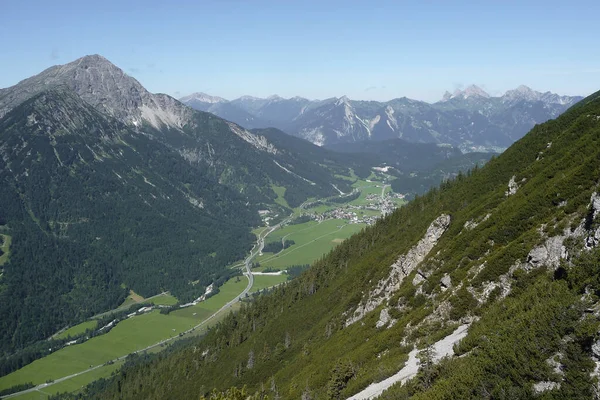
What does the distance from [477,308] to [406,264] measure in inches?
1496

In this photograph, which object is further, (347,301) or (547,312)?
(347,301)

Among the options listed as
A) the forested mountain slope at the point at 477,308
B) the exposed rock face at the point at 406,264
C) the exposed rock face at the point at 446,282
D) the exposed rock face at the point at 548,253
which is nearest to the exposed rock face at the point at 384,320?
the forested mountain slope at the point at 477,308

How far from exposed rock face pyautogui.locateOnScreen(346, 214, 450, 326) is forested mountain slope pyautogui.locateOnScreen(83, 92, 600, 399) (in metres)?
0.28

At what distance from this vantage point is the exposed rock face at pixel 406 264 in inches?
3199

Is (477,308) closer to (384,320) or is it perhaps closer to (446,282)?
(446,282)

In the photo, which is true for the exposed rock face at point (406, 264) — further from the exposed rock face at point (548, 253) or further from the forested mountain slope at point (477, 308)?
the exposed rock face at point (548, 253)

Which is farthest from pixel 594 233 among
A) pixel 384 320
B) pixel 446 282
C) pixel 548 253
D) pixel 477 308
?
pixel 384 320

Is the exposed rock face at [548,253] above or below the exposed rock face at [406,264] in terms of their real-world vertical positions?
above

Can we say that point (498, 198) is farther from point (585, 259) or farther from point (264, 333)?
point (264, 333)

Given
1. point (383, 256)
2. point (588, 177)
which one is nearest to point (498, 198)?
point (588, 177)

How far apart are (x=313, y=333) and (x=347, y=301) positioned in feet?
42.8

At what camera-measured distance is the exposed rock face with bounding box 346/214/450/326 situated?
267 ft

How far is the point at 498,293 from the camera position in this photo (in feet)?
147

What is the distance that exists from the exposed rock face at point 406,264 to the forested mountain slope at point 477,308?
28cm
